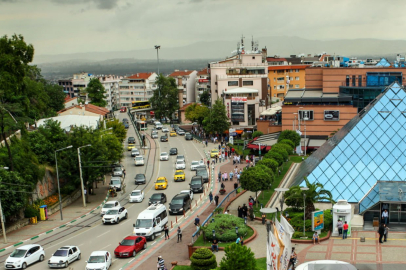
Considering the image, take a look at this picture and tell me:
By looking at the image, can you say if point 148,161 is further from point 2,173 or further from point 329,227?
point 329,227

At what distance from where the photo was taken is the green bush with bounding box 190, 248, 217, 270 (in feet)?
88.0

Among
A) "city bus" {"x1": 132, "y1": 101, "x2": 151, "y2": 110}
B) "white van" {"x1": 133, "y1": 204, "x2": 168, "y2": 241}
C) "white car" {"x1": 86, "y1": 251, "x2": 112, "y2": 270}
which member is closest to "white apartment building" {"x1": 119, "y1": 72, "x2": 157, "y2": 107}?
"city bus" {"x1": 132, "y1": 101, "x2": 151, "y2": 110}

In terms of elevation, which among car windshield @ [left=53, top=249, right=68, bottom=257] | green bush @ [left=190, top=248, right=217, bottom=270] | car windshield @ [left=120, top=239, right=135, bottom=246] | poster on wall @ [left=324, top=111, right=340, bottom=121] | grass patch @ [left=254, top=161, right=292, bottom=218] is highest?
poster on wall @ [left=324, top=111, right=340, bottom=121]

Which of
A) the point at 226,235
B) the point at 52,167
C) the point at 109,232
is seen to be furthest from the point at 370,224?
the point at 52,167

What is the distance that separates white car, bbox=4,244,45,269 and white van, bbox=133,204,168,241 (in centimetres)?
680

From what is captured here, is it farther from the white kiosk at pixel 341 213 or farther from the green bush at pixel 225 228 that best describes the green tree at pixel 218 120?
the white kiosk at pixel 341 213

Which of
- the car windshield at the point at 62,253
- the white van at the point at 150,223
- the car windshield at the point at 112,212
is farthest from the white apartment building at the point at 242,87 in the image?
the car windshield at the point at 62,253

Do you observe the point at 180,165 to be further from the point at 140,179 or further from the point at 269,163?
the point at 269,163

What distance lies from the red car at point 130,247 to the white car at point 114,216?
298 inches

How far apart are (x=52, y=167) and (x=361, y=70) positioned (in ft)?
148

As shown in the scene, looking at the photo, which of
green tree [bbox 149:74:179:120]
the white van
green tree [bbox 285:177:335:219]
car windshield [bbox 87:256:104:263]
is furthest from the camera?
green tree [bbox 149:74:179:120]

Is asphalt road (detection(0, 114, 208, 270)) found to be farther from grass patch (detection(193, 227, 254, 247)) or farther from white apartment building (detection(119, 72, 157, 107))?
white apartment building (detection(119, 72, 157, 107))

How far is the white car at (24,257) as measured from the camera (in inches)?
1171

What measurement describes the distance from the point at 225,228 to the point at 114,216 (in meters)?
11.0
